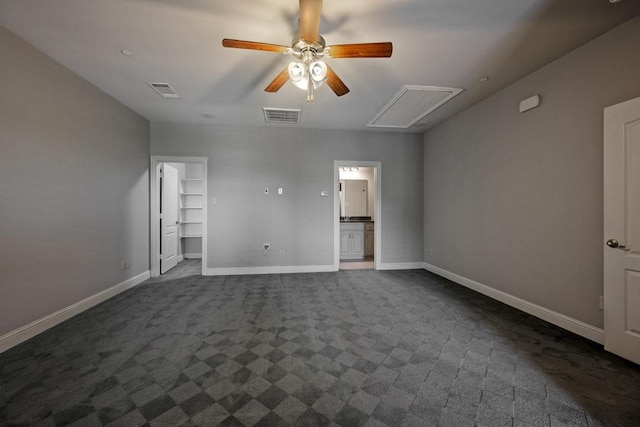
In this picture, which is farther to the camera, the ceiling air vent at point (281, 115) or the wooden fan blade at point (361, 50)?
the ceiling air vent at point (281, 115)

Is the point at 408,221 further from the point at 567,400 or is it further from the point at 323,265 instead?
the point at 567,400

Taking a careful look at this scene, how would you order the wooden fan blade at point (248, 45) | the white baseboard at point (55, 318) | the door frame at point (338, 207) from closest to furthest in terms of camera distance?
the wooden fan blade at point (248, 45) < the white baseboard at point (55, 318) < the door frame at point (338, 207)

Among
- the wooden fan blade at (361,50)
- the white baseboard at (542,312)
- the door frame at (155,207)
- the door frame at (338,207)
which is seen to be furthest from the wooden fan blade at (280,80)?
the white baseboard at (542,312)

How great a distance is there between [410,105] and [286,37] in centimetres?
222

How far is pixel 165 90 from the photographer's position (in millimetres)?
3262

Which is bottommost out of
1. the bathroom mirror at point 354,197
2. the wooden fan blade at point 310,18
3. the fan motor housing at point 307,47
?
the bathroom mirror at point 354,197

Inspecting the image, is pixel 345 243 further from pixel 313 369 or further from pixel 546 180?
pixel 313 369

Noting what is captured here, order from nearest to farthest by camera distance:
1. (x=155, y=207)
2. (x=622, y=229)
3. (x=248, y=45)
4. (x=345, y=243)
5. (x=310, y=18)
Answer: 1. (x=310, y=18)
2. (x=248, y=45)
3. (x=622, y=229)
4. (x=155, y=207)
5. (x=345, y=243)

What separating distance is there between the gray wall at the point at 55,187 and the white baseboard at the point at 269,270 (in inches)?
53.8

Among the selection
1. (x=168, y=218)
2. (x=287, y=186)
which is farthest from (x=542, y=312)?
(x=168, y=218)

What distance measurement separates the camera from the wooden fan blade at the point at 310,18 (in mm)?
1605

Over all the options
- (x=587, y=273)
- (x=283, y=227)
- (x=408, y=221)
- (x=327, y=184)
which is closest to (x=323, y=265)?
(x=283, y=227)

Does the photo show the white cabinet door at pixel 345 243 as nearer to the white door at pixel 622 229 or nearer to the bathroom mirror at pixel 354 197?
the bathroom mirror at pixel 354 197

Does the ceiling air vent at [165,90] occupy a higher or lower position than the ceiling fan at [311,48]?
higher
